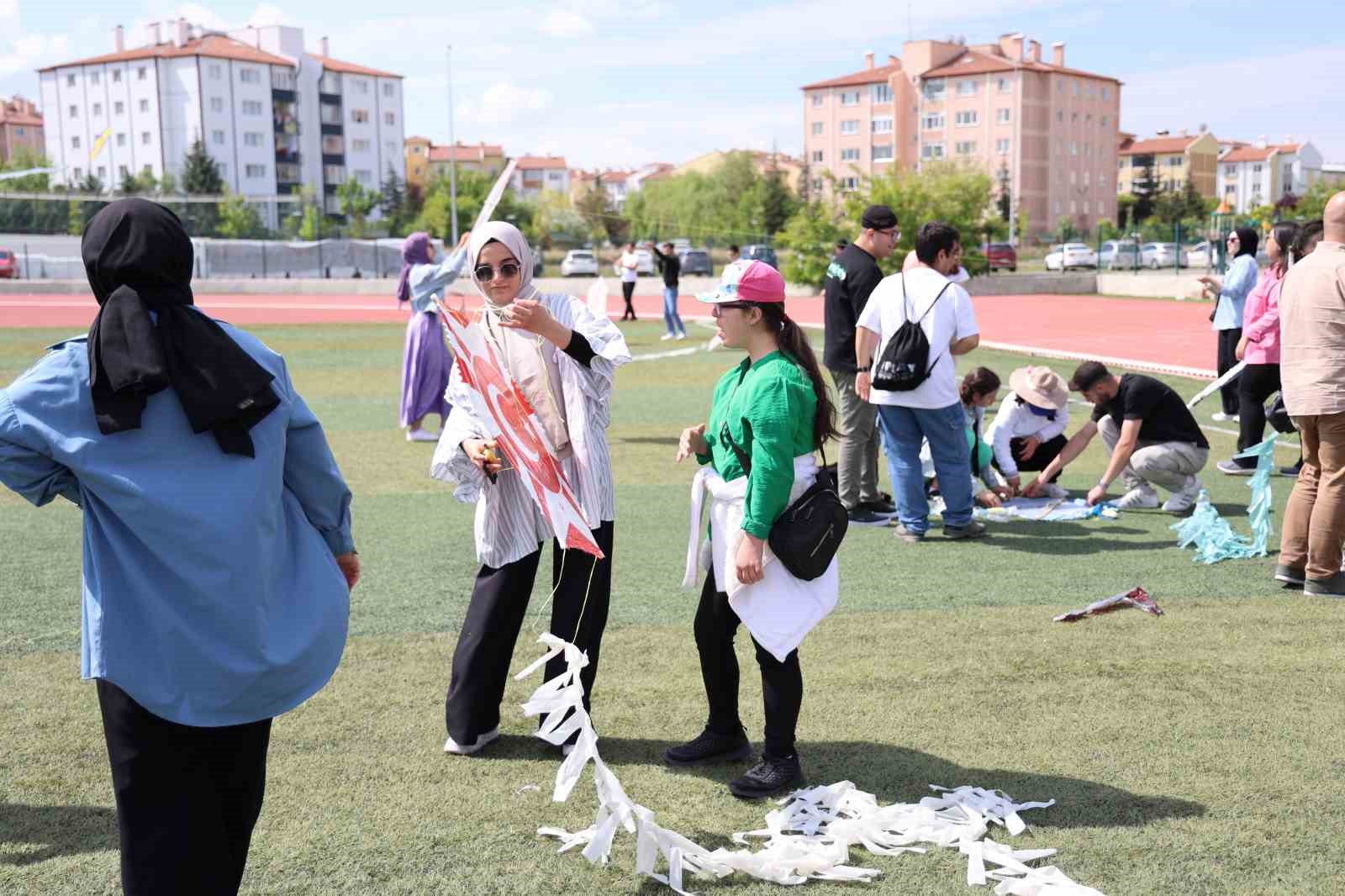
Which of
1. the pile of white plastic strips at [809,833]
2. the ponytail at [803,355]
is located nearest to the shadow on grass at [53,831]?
the pile of white plastic strips at [809,833]

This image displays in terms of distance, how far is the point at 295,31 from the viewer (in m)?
119

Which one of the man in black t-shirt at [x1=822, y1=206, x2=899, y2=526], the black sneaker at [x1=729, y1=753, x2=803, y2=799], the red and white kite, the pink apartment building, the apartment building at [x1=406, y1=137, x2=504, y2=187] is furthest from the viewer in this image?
the apartment building at [x1=406, y1=137, x2=504, y2=187]

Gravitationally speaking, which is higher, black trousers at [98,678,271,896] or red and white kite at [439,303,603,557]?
red and white kite at [439,303,603,557]

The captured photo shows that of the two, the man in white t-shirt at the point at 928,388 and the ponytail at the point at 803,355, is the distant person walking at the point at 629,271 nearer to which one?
the man in white t-shirt at the point at 928,388

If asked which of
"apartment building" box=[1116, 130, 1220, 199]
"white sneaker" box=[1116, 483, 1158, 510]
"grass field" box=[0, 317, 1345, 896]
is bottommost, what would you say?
"grass field" box=[0, 317, 1345, 896]

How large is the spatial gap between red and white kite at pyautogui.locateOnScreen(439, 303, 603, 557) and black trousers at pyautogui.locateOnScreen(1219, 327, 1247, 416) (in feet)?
33.4

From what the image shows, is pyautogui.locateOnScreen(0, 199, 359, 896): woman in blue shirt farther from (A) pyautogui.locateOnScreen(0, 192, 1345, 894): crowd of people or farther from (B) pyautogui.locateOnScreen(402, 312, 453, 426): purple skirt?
(B) pyautogui.locateOnScreen(402, 312, 453, 426): purple skirt

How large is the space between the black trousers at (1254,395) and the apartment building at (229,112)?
328ft

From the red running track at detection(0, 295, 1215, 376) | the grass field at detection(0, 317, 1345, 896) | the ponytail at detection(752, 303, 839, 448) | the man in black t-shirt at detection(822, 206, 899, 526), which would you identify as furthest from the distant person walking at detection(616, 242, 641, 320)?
the ponytail at detection(752, 303, 839, 448)

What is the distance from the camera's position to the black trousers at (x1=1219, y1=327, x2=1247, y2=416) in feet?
42.2

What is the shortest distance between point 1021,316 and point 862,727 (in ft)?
85.4

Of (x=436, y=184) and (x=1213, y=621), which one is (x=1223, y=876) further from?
(x=436, y=184)

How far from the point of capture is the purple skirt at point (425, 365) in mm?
12156

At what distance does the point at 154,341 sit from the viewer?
274cm
